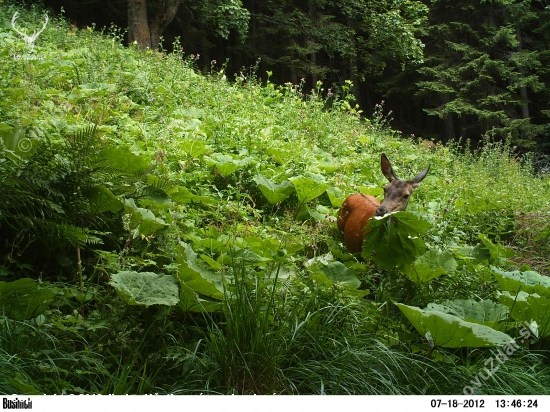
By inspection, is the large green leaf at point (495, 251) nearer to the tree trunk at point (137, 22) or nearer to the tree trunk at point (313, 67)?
the tree trunk at point (137, 22)

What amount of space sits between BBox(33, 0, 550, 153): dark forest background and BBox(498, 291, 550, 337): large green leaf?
10.9 meters

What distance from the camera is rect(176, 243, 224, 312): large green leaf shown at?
2992 millimetres

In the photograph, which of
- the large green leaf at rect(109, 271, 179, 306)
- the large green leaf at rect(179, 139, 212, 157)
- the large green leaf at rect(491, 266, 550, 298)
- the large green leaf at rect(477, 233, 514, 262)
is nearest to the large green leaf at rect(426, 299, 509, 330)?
the large green leaf at rect(491, 266, 550, 298)

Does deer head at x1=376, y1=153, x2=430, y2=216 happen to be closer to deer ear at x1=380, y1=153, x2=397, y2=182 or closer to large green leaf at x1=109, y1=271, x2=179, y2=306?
deer ear at x1=380, y1=153, x2=397, y2=182

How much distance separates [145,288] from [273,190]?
262cm

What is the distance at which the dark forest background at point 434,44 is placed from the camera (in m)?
14.9

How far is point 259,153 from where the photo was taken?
659cm

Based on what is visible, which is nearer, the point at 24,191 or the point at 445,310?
the point at 24,191

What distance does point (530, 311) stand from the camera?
3.21m

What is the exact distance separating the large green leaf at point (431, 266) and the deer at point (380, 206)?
671mm

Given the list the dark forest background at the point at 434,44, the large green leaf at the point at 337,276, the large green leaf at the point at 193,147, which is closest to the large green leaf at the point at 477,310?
the large green leaf at the point at 337,276

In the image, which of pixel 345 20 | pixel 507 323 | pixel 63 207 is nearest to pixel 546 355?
pixel 507 323
